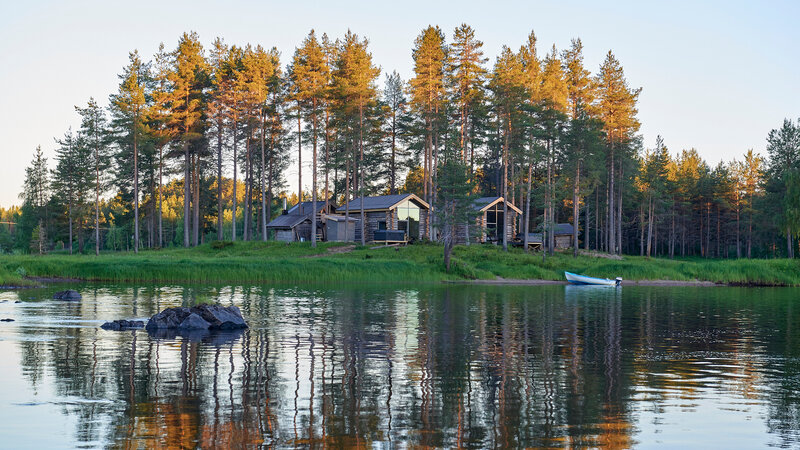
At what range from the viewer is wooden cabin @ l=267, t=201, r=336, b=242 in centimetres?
7894

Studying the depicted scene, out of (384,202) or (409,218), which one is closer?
(409,218)

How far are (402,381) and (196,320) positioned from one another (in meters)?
12.1

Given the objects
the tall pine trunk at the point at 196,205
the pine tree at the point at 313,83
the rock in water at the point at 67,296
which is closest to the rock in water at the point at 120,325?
the rock in water at the point at 67,296

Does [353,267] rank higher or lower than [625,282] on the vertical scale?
higher

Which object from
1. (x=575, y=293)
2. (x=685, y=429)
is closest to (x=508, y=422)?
(x=685, y=429)

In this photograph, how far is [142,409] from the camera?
38.7 feet

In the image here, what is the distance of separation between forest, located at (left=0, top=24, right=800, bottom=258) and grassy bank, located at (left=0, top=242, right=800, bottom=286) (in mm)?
4858

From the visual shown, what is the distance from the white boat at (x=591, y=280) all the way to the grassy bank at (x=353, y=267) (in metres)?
2.10

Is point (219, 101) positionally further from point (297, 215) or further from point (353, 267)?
point (353, 267)

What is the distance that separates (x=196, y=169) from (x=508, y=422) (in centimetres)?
7699

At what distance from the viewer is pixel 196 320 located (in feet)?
79.2

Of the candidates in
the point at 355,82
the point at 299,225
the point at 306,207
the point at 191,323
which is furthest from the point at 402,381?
the point at 306,207

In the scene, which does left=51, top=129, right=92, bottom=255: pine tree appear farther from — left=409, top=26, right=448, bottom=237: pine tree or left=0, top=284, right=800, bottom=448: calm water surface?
left=0, top=284, right=800, bottom=448: calm water surface

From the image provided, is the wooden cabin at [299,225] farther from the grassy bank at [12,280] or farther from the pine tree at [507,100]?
the grassy bank at [12,280]
